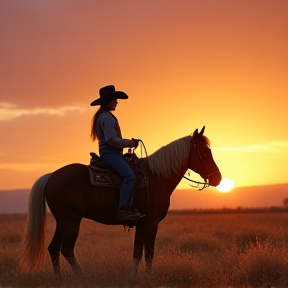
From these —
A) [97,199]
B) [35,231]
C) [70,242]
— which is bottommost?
[70,242]

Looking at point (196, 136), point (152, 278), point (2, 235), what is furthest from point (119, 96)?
point (2, 235)

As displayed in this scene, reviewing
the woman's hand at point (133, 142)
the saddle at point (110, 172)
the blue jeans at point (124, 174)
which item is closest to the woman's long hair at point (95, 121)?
the saddle at point (110, 172)

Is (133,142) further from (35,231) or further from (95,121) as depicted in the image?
(35,231)

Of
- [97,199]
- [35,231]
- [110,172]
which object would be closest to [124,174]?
[110,172]

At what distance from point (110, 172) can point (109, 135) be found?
0.73 metres

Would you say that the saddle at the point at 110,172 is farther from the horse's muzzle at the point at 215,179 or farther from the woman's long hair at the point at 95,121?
the horse's muzzle at the point at 215,179

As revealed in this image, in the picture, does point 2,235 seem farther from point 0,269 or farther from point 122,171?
point 122,171

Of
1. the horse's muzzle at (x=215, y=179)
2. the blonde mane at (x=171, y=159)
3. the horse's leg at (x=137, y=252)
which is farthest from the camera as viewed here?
the horse's muzzle at (x=215, y=179)

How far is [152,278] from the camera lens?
8.55 meters

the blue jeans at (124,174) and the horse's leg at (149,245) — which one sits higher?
the blue jeans at (124,174)

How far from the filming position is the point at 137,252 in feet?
29.0

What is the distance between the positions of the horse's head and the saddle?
0.94 meters

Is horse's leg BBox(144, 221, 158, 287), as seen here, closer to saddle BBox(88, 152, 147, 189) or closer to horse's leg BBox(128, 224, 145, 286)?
horse's leg BBox(128, 224, 145, 286)

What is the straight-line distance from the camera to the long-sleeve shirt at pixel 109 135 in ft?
28.8
